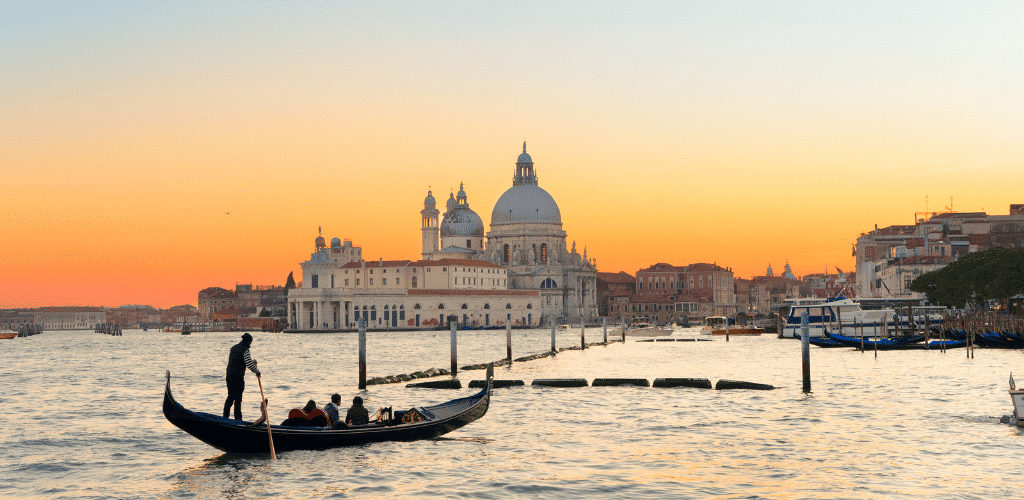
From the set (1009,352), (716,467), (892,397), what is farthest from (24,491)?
(1009,352)

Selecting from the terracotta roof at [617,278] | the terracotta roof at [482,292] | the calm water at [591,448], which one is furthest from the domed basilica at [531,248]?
the calm water at [591,448]

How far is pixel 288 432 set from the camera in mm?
17141

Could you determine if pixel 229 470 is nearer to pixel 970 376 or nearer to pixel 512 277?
pixel 970 376

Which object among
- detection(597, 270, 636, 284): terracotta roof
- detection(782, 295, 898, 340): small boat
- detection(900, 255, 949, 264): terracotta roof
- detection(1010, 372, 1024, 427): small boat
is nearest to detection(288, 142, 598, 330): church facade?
detection(597, 270, 636, 284): terracotta roof

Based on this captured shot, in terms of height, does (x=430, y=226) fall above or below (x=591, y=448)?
above

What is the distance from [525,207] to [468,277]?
18.8 metres

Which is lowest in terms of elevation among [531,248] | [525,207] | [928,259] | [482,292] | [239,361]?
[239,361]

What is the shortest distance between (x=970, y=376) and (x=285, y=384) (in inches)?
765

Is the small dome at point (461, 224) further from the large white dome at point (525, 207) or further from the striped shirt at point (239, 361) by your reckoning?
the striped shirt at point (239, 361)

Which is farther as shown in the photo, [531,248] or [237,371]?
[531,248]

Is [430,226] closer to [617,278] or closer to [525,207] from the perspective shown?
[525,207]

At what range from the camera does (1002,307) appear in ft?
198

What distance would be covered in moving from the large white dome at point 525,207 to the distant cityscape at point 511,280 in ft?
0.46

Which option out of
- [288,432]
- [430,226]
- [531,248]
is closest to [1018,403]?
[288,432]
